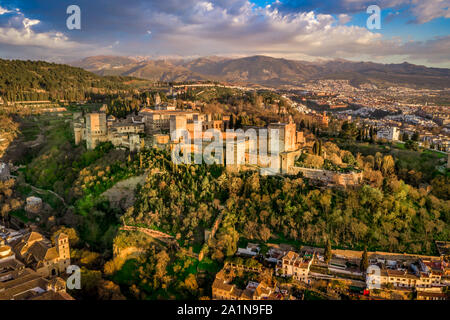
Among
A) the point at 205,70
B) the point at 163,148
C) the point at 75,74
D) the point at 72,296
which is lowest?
the point at 72,296

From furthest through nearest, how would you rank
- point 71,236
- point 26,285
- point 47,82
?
1. point 47,82
2. point 71,236
3. point 26,285

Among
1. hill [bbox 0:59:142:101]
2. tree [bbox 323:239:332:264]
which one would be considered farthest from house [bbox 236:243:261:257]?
hill [bbox 0:59:142:101]

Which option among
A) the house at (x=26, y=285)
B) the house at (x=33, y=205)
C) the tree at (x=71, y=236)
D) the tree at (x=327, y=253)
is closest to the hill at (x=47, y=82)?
the house at (x=33, y=205)

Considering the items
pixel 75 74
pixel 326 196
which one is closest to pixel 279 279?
pixel 326 196

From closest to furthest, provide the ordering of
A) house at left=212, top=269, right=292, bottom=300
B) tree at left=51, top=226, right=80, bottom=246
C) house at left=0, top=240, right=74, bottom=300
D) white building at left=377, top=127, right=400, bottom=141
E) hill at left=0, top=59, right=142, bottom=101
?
house at left=212, top=269, right=292, bottom=300 → house at left=0, top=240, right=74, bottom=300 → tree at left=51, top=226, right=80, bottom=246 → white building at left=377, top=127, right=400, bottom=141 → hill at left=0, top=59, right=142, bottom=101

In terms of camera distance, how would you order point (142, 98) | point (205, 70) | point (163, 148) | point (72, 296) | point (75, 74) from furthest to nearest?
point (205, 70), point (75, 74), point (142, 98), point (163, 148), point (72, 296)

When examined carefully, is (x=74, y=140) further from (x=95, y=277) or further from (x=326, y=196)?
(x=326, y=196)

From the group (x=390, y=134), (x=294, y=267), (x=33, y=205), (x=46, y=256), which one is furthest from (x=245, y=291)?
(x=390, y=134)

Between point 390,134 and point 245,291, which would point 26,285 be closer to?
point 245,291

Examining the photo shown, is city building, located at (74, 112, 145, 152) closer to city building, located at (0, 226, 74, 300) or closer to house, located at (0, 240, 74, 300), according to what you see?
city building, located at (0, 226, 74, 300)
